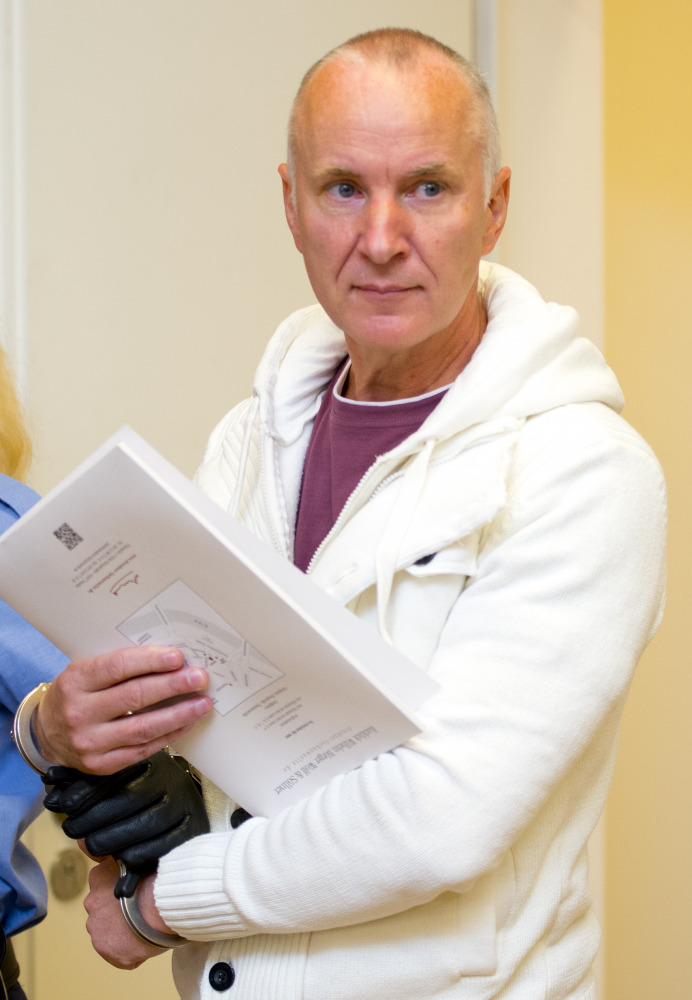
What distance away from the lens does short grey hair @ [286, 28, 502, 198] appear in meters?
1.02

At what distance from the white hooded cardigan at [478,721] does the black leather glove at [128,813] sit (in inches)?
1.7

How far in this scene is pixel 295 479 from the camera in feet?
4.12

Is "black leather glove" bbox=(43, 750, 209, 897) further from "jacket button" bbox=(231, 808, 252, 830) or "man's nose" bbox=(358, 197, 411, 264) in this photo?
"man's nose" bbox=(358, 197, 411, 264)

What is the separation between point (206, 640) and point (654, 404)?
6.84ft

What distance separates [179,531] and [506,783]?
1.07 ft

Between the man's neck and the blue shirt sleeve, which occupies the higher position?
the man's neck

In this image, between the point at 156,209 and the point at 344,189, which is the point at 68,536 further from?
the point at 156,209

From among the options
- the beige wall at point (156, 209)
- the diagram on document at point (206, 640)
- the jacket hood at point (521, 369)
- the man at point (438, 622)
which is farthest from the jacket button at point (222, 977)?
the beige wall at point (156, 209)

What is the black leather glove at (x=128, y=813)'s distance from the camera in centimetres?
102

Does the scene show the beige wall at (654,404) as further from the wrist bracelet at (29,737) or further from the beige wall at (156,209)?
the wrist bracelet at (29,737)

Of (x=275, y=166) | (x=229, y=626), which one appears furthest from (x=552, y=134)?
(x=229, y=626)

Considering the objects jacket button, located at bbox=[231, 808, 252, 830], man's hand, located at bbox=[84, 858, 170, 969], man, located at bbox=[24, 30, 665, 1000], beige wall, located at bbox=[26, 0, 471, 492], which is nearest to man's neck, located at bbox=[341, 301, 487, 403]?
man, located at bbox=[24, 30, 665, 1000]

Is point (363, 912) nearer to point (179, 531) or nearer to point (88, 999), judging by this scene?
point (179, 531)

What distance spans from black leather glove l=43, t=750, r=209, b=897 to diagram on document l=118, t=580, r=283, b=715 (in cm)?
14
